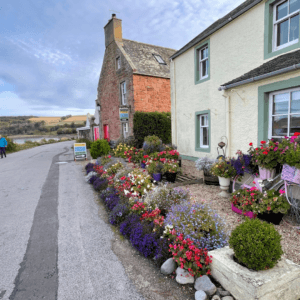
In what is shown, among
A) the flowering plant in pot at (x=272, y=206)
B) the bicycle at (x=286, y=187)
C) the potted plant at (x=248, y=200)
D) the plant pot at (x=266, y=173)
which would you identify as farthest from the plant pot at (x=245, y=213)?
the plant pot at (x=266, y=173)

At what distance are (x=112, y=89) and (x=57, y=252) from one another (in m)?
17.1

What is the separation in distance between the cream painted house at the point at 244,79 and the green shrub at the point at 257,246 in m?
4.47

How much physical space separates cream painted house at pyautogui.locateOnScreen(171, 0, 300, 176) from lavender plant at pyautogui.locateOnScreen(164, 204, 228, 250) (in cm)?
424

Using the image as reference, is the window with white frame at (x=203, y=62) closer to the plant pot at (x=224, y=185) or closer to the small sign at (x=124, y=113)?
the plant pot at (x=224, y=185)

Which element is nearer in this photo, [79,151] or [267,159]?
[267,159]

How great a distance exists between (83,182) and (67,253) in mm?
5584

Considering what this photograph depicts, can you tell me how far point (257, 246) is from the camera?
8.21 ft

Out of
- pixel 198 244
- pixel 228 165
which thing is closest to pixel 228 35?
pixel 228 165

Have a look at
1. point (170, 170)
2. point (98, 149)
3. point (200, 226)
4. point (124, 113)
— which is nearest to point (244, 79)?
point (170, 170)

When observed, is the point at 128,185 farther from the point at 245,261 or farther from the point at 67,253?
the point at 245,261

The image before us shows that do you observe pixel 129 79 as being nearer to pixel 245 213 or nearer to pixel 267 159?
pixel 267 159

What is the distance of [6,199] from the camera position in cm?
721

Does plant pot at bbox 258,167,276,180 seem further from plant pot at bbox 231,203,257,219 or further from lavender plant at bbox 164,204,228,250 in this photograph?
lavender plant at bbox 164,204,228,250

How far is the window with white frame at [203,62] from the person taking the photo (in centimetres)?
1001
